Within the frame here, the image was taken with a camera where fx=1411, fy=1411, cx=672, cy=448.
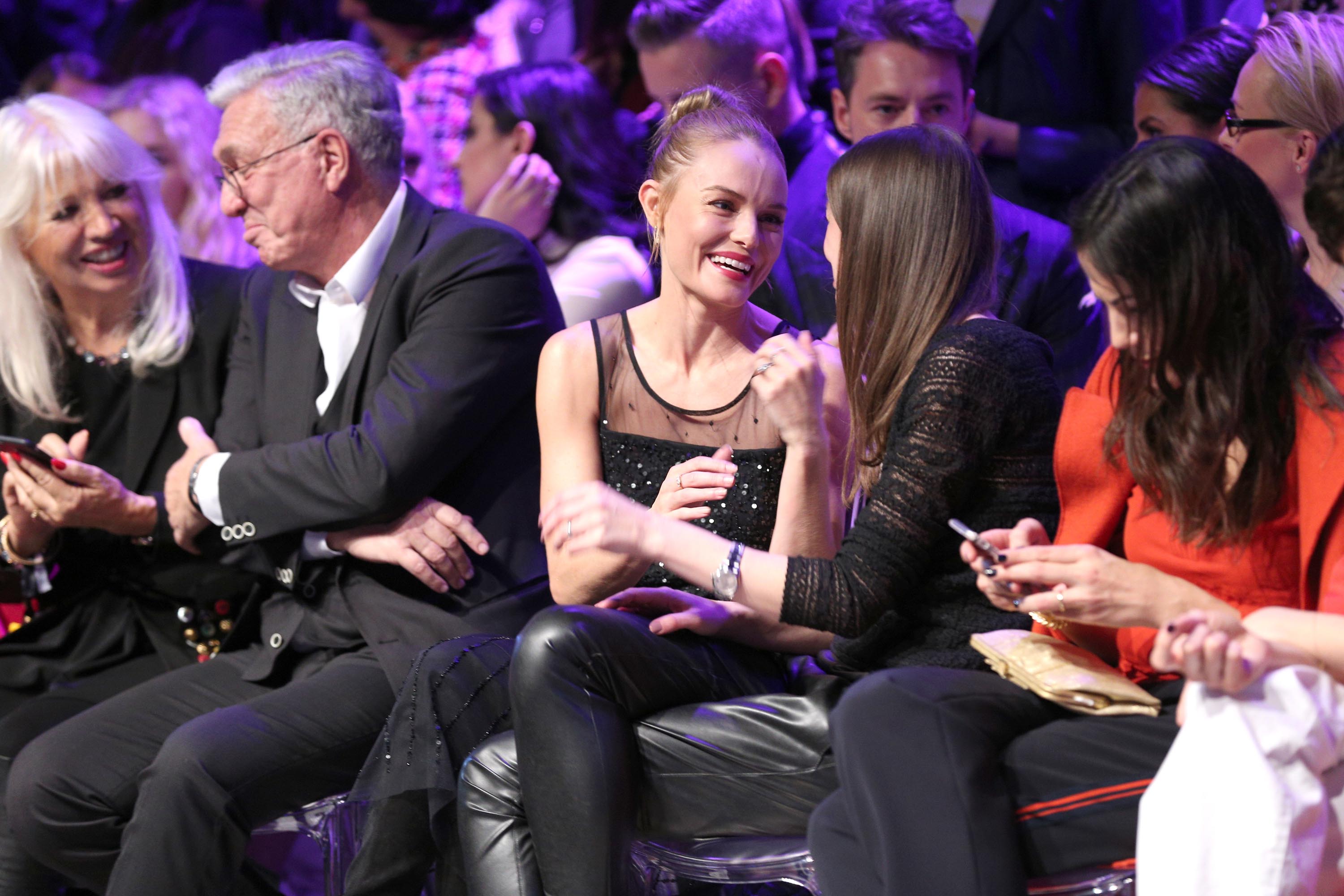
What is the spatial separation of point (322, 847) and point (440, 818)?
405mm

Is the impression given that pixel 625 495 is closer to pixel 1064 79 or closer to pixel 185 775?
pixel 185 775

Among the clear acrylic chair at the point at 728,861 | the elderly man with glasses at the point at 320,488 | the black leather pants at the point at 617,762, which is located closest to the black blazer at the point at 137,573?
the elderly man with glasses at the point at 320,488

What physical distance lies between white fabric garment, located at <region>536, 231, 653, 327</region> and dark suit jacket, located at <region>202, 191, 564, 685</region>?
43cm

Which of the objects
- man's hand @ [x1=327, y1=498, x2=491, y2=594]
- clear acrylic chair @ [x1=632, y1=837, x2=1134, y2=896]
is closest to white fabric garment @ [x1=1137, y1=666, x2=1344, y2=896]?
clear acrylic chair @ [x1=632, y1=837, x2=1134, y2=896]

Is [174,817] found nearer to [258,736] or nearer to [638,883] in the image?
[258,736]

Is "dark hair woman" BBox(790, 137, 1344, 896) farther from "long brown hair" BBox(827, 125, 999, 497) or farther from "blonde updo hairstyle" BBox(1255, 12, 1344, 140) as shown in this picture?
"blonde updo hairstyle" BBox(1255, 12, 1344, 140)

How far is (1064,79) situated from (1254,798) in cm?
231

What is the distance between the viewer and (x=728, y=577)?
205 cm

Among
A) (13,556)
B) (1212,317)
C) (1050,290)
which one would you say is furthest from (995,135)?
(13,556)

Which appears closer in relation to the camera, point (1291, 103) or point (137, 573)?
point (1291, 103)

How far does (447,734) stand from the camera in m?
2.39

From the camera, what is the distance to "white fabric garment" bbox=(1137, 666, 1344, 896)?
1577 mm

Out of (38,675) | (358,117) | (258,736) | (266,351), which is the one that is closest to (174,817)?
(258,736)

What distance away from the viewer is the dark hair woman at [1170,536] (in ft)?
5.71
